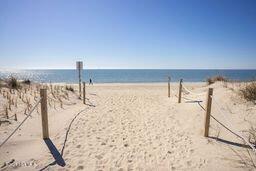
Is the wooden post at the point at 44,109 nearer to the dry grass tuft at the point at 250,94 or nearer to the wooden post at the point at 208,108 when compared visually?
the wooden post at the point at 208,108

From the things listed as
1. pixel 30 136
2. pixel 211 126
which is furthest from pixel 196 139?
pixel 30 136

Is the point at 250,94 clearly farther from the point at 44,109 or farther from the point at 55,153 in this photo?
the point at 44,109

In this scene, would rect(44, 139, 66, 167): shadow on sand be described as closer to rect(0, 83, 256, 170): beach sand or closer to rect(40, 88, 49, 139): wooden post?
rect(0, 83, 256, 170): beach sand

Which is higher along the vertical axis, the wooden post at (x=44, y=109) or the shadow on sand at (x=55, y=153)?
the wooden post at (x=44, y=109)

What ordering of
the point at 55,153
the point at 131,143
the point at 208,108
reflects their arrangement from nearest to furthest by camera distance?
the point at 55,153
the point at 131,143
the point at 208,108

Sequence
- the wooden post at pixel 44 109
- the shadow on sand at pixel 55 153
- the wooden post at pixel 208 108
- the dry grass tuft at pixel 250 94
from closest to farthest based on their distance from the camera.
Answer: the shadow on sand at pixel 55 153, the wooden post at pixel 44 109, the wooden post at pixel 208 108, the dry grass tuft at pixel 250 94

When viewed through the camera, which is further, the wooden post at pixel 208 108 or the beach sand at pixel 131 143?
the wooden post at pixel 208 108

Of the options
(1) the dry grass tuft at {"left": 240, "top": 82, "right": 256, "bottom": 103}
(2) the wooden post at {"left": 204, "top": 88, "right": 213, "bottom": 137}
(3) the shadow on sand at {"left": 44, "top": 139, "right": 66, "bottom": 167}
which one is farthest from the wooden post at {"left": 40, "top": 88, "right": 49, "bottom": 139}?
(1) the dry grass tuft at {"left": 240, "top": 82, "right": 256, "bottom": 103}

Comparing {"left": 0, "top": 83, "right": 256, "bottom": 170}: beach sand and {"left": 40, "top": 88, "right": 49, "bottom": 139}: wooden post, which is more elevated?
{"left": 40, "top": 88, "right": 49, "bottom": 139}: wooden post

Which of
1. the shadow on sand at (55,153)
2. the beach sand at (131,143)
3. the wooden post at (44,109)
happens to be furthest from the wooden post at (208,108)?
the wooden post at (44,109)

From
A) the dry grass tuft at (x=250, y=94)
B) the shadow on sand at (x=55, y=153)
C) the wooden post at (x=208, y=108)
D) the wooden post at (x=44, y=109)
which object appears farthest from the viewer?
the dry grass tuft at (x=250, y=94)

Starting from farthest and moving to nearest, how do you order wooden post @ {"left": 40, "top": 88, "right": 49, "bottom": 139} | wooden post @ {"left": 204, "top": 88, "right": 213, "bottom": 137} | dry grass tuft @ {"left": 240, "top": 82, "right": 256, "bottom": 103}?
dry grass tuft @ {"left": 240, "top": 82, "right": 256, "bottom": 103}, wooden post @ {"left": 204, "top": 88, "right": 213, "bottom": 137}, wooden post @ {"left": 40, "top": 88, "right": 49, "bottom": 139}

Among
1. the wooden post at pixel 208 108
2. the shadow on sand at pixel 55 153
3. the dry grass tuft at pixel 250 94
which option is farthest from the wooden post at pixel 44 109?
the dry grass tuft at pixel 250 94

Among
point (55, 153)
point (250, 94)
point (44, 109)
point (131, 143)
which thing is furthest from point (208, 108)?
point (44, 109)
